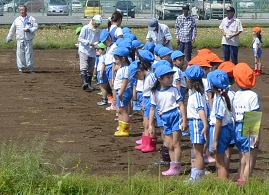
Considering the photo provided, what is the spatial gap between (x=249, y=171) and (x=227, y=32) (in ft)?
37.4

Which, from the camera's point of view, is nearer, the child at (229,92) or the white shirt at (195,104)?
the child at (229,92)

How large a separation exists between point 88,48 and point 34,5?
29991 millimetres

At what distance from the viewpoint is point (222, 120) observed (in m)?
8.72

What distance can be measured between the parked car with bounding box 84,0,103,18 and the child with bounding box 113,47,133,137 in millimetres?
32373

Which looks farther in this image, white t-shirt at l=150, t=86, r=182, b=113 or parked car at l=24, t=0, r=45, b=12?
parked car at l=24, t=0, r=45, b=12

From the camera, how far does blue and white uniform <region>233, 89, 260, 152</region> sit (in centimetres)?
872

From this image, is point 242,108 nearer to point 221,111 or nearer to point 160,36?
point 221,111

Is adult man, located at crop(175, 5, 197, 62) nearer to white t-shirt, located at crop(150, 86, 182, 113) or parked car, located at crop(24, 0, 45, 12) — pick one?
white t-shirt, located at crop(150, 86, 182, 113)

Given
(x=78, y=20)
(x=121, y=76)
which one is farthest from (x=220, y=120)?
(x=78, y=20)

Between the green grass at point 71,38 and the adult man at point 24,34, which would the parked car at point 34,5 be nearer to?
the green grass at point 71,38

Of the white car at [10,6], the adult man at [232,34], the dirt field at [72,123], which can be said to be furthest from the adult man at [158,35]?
the white car at [10,6]

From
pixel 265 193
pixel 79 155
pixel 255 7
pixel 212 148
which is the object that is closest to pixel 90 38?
pixel 79 155

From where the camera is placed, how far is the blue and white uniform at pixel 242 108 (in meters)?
8.72

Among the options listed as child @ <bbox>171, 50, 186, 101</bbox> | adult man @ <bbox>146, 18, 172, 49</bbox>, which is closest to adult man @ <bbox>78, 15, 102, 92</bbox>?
Result: adult man @ <bbox>146, 18, 172, 49</bbox>
